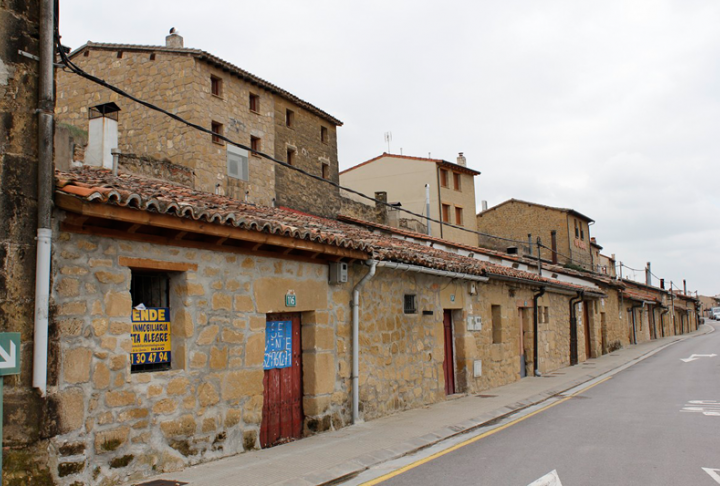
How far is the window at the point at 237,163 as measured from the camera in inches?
953

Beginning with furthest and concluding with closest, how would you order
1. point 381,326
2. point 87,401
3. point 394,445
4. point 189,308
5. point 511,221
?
point 511,221
point 381,326
point 394,445
point 189,308
point 87,401

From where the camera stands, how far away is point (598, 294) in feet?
84.7

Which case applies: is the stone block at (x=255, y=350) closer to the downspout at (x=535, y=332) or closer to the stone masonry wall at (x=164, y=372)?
the stone masonry wall at (x=164, y=372)

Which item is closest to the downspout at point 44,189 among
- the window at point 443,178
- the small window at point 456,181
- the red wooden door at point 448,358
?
the red wooden door at point 448,358

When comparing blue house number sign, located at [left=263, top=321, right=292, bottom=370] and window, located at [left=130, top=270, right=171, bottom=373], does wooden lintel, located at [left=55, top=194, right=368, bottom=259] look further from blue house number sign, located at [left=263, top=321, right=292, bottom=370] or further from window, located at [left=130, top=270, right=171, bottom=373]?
blue house number sign, located at [left=263, top=321, right=292, bottom=370]

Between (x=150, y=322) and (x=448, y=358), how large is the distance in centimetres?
855

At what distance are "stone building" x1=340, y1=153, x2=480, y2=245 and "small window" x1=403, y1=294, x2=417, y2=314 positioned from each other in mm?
23269

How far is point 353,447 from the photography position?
805 centimetres

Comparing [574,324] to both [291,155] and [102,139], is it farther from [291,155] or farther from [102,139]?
[102,139]

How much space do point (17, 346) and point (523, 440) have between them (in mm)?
6896

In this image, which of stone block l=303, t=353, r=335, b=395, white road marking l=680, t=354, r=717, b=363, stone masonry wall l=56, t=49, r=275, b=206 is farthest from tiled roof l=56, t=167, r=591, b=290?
white road marking l=680, t=354, r=717, b=363

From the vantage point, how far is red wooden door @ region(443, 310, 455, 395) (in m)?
13.7

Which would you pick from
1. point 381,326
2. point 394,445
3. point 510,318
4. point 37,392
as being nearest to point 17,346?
point 37,392

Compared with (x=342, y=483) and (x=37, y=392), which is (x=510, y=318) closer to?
(x=342, y=483)
